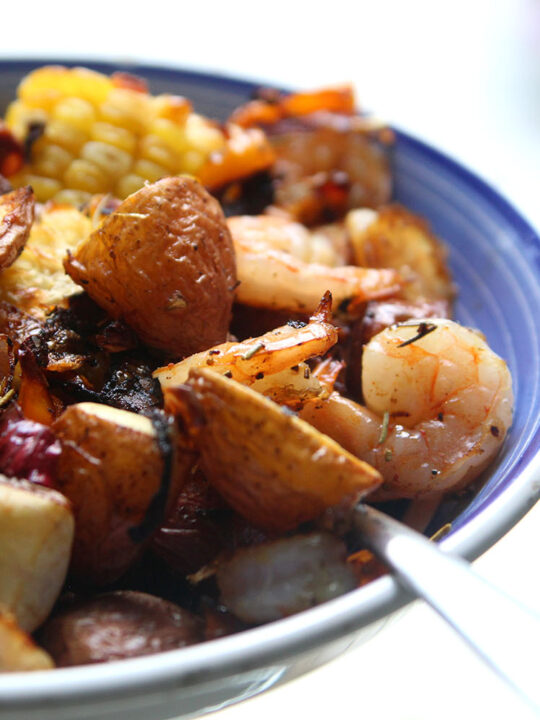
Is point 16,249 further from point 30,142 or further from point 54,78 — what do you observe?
point 54,78

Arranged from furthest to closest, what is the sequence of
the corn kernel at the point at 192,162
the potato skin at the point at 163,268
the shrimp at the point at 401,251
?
the corn kernel at the point at 192,162
the shrimp at the point at 401,251
the potato skin at the point at 163,268

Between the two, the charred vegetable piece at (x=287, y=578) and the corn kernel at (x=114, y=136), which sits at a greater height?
the corn kernel at (x=114, y=136)

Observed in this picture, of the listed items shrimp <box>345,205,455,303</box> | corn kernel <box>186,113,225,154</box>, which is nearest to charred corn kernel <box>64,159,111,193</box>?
corn kernel <box>186,113,225,154</box>

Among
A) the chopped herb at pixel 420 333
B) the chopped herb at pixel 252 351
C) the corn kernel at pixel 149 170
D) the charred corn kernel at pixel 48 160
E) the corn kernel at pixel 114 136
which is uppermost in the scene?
the chopped herb at pixel 420 333

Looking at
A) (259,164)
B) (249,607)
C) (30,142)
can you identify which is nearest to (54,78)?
(30,142)

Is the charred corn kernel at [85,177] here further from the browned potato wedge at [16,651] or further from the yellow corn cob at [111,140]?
the browned potato wedge at [16,651]

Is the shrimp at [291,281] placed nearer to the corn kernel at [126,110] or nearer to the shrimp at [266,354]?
the shrimp at [266,354]

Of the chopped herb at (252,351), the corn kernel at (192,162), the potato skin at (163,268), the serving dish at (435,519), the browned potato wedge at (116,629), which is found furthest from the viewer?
the corn kernel at (192,162)

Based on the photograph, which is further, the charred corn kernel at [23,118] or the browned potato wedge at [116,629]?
the charred corn kernel at [23,118]

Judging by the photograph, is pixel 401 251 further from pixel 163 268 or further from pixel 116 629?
pixel 116 629

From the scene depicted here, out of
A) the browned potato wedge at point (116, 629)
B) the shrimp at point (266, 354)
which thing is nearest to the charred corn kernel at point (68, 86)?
the shrimp at point (266, 354)
